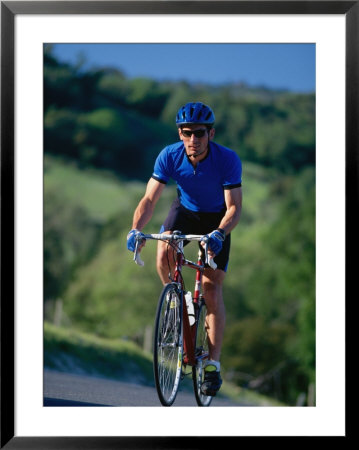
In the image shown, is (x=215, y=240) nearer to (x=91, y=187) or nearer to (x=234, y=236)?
(x=91, y=187)

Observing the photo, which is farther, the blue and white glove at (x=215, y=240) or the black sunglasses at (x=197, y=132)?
the black sunglasses at (x=197, y=132)

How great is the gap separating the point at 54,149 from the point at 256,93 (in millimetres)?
7838

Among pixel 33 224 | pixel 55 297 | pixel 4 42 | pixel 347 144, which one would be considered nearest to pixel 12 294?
pixel 33 224

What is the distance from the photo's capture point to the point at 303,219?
3247cm

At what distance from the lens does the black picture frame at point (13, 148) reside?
5.35 meters

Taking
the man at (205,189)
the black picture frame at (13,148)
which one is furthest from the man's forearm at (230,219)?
the black picture frame at (13,148)

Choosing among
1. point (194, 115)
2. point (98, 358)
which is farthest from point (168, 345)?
point (98, 358)

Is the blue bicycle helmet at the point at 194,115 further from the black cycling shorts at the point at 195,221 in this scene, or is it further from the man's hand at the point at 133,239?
the man's hand at the point at 133,239

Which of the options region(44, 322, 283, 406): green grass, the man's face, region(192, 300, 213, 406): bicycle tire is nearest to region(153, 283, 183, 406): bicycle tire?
region(192, 300, 213, 406): bicycle tire

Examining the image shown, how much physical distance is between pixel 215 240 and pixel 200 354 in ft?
3.30

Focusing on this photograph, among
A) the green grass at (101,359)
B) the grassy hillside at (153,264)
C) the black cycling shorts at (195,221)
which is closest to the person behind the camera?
the black cycling shorts at (195,221)

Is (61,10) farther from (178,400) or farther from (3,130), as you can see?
(178,400)

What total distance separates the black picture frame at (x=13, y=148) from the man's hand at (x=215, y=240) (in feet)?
2.88

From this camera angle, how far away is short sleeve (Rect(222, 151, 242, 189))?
5863 mm
